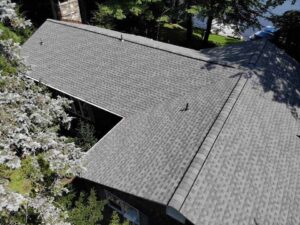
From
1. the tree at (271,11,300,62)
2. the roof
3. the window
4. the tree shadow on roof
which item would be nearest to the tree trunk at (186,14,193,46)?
the tree at (271,11,300,62)

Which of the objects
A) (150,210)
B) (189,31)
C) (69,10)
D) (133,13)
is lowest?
(189,31)

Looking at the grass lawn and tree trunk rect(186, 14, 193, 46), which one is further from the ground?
tree trunk rect(186, 14, 193, 46)

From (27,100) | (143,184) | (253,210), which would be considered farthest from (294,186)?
(27,100)

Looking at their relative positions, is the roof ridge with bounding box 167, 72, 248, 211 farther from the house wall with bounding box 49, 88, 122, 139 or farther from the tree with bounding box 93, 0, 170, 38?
the tree with bounding box 93, 0, 170, 38

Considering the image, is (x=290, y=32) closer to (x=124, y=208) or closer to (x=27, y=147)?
(x=124, y=208)

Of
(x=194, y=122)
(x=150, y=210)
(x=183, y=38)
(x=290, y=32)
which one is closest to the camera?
(x=150, y=210)

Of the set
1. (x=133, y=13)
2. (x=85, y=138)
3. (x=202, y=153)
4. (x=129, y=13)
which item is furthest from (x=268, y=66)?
(x=129, y=13)
